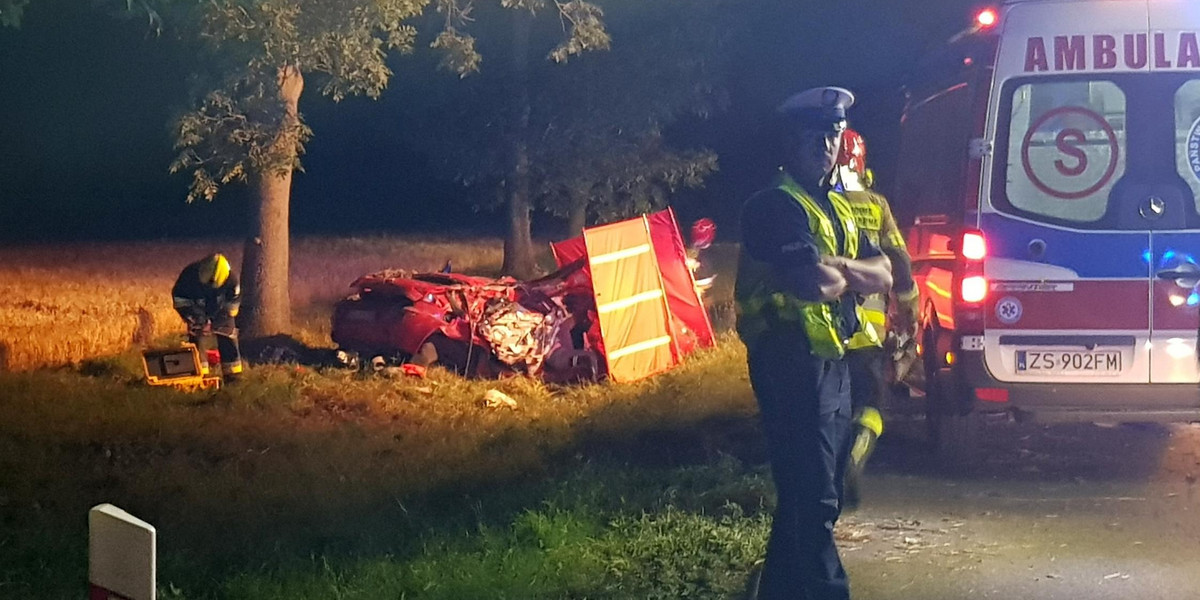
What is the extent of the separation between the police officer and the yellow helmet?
680 centimetres

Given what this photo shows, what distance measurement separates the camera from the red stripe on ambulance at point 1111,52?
23.0ft

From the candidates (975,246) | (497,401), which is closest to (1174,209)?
(975,246)

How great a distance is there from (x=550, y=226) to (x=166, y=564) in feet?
96.3

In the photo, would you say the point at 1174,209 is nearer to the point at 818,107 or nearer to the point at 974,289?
the point at 974,289

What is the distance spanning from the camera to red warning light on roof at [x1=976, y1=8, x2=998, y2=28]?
282 inches

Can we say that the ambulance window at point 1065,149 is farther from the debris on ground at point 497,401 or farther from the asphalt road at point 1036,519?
the debris on ground at point 497,401

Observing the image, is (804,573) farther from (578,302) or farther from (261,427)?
(578,302)

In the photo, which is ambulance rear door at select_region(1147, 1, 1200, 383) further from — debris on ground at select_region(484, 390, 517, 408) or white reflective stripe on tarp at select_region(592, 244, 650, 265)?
white reflective stripe on tarp at select_region(592, 244, 650, 265)

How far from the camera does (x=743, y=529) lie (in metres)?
6.21

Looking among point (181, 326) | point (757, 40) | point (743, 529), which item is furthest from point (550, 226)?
point (743, 529)

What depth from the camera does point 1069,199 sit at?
7.15 meters

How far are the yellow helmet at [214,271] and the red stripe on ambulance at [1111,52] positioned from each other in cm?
656

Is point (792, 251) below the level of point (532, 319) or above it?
above

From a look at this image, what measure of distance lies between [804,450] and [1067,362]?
302 cm
